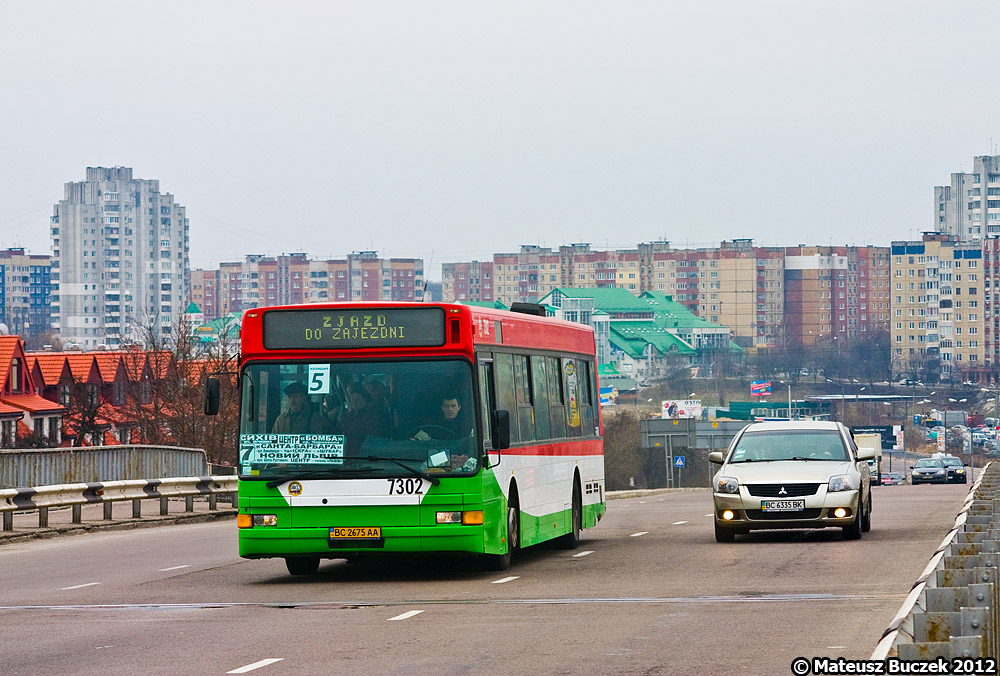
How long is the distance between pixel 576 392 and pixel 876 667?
13904mm

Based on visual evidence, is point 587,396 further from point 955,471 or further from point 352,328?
point 955,471

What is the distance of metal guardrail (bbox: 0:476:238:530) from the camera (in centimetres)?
2348

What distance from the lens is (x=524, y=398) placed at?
57.0ft

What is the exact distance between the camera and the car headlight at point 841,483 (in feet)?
63.4

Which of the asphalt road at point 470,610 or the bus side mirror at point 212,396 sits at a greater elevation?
the bus side mirror at point 212,396

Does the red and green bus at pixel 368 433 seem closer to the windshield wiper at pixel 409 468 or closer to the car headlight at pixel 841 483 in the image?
the windshield wiper at pixel 409 468

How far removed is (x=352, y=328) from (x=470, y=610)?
3.75m

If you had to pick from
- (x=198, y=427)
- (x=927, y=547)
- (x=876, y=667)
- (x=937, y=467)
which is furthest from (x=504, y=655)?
(x=937, y=467)

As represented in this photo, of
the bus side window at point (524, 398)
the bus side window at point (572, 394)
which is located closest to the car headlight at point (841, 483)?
the bus side window at point (572, 394)

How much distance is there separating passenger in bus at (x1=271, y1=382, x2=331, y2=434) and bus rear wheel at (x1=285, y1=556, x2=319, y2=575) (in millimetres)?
1563

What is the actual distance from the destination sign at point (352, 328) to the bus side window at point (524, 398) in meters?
1.88

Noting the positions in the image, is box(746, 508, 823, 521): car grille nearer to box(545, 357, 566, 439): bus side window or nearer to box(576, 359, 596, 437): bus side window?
box(545, 357, 566, 439): bus side window

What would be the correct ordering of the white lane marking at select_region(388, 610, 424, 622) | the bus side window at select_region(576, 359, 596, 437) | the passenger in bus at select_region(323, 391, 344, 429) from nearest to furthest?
1. the white lane marking at select_region(388, 610, 424, 622)
2. the passenger in bus at select_region(323, 391, 344, 429)
3. the bus side window at select_region(576, 359, 596, 437)

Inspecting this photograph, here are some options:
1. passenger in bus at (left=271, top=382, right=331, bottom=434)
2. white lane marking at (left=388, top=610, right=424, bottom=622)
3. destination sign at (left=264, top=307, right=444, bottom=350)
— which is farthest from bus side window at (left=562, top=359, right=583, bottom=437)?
white lane marking at (left=388, top=610, right=424, bottom=622)
